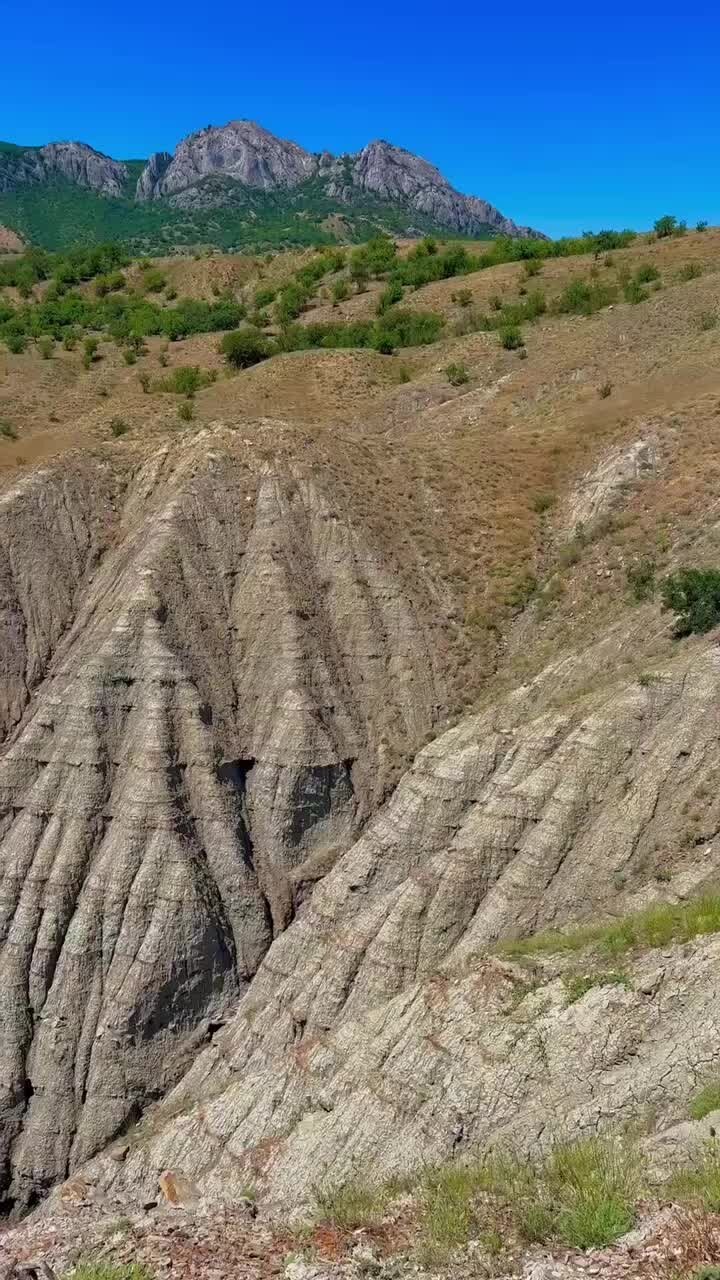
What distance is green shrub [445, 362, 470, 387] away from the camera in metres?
45.3

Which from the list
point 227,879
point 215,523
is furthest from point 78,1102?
point 215,523

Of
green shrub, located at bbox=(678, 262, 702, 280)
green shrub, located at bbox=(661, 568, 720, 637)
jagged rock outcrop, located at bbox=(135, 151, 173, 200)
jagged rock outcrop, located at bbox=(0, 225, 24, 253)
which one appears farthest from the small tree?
jagged rock outcrop, located at bbox=(135, 151, 173, 200)

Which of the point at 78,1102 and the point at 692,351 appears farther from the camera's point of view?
the point at 692,351

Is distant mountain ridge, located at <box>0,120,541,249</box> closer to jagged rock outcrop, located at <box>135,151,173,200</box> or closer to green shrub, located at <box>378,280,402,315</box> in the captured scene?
jagged rock outcrop, located at <box>135,151,173,200</box>

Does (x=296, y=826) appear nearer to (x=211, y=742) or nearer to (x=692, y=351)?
(x=211, y=742)

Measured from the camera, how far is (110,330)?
7000 cm

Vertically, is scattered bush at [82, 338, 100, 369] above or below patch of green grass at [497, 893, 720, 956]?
above

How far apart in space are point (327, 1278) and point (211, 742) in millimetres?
17277

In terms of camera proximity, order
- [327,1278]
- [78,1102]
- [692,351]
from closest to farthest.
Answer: [327,1278]
[78,1102]
[692,351]

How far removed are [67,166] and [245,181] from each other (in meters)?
39.0

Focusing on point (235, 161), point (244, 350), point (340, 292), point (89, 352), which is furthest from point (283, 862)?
point (235, 161)

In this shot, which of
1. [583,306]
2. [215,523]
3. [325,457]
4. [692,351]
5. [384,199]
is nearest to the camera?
[215,523]

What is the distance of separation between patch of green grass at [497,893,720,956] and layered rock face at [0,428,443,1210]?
32.6ft

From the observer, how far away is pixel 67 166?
193000mm
